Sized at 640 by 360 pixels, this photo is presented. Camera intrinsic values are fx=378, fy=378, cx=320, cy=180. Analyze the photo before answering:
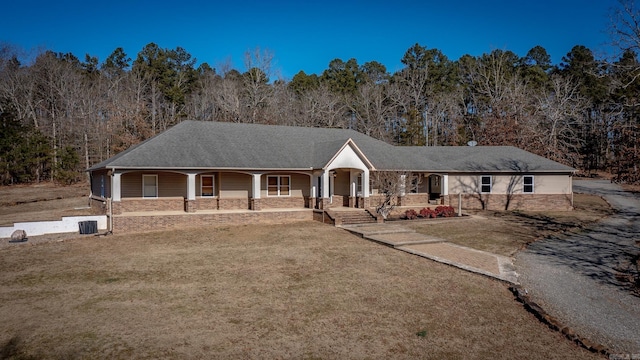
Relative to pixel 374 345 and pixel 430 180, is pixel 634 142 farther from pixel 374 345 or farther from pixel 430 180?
pixel 374 345

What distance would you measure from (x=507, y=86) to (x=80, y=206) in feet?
166

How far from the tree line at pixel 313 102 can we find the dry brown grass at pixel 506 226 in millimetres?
18377

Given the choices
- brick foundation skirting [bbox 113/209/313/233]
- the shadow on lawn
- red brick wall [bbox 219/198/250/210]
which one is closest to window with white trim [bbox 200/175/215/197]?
red brick wall [bbox 219/198/250/210]

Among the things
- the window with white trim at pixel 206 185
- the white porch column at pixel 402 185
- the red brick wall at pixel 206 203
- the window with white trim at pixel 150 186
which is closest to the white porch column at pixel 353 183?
the white porch column at pixel 402 185

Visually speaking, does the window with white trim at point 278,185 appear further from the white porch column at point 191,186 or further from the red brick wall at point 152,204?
the red brick wall at point 152,204

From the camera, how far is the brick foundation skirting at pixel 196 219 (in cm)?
1881

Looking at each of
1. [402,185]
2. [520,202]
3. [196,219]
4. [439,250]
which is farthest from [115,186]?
[520,202]

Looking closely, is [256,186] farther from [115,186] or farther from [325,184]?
[115,186]

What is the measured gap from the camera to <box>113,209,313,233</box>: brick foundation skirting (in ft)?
61.7

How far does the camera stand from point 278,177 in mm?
24266

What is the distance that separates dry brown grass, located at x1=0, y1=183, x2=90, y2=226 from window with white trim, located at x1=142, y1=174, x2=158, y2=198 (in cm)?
592

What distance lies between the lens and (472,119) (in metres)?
55.0

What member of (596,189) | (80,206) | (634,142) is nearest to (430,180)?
(634,142)

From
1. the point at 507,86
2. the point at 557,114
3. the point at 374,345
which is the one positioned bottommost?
the point at 374,345
